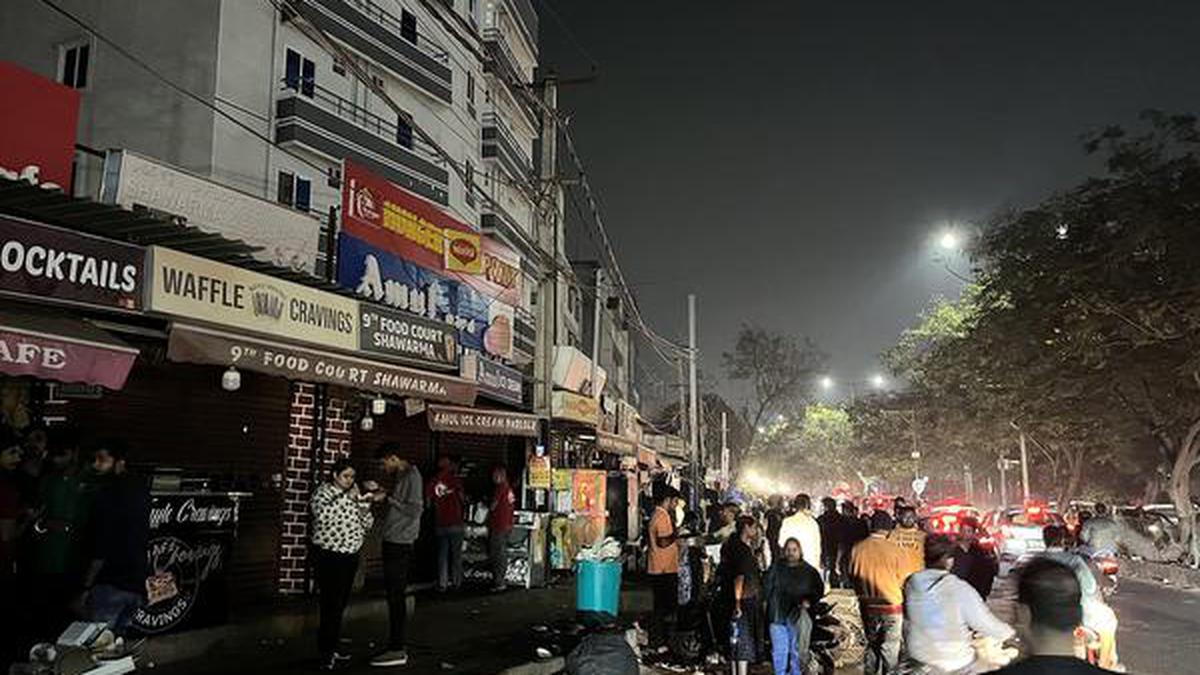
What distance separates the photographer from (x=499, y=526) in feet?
47.1

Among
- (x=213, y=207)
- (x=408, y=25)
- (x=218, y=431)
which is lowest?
(x=218, y=431)

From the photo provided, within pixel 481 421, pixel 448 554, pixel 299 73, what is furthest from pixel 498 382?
pixel 299 73

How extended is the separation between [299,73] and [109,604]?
23.3 m

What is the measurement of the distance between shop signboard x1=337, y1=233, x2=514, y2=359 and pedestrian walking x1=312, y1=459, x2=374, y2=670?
13.0 feet

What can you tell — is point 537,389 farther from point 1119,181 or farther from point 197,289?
point 1119,181

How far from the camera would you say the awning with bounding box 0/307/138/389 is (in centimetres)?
641

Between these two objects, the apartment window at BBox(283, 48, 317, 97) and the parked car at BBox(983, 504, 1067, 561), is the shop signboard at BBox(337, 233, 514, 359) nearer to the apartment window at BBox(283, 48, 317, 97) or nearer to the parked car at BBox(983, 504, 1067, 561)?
the apartment window at BBox(283, 48, 317, 97)

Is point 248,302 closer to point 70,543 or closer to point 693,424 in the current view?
point 70,543

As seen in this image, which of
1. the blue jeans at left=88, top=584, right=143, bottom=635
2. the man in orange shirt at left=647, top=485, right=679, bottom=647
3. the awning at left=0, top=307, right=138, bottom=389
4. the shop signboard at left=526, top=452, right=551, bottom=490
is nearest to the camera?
the awning at left=0, top=307, right=138, bottom=389

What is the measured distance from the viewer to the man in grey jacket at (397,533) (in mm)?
8805

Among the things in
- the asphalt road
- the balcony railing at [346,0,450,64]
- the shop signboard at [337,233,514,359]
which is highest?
the balcony railing at [346,0,450,64]

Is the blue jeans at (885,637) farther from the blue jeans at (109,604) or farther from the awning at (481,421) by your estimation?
the awning at (481,421)

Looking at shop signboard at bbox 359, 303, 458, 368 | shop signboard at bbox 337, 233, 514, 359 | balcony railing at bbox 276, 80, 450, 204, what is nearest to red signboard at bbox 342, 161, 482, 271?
shop signboard at bbox 337, 233, 514, 359

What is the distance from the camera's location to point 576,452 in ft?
83.9
